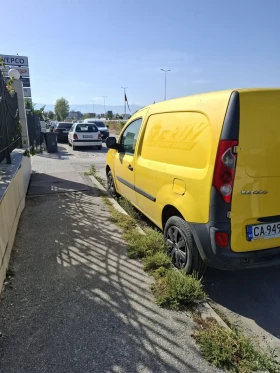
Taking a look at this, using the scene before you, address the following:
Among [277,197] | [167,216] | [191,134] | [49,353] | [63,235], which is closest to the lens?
[49,353]

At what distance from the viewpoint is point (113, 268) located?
3.29 m

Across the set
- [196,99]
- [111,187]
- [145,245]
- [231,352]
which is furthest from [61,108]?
[231,352]


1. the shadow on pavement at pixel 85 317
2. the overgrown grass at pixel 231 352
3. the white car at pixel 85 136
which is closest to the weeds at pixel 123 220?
the shadow on pavement at pixel 85 317

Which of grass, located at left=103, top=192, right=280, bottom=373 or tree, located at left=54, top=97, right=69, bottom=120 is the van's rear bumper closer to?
grass, located at left=103, top=192, right=280, bottom=373

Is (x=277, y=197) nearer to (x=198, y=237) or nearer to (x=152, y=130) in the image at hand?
(x=198, y=237)

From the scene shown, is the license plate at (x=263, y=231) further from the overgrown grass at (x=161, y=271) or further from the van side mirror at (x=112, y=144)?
the van side mirror at (x=112, y=144)

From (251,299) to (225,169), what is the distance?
1.45m

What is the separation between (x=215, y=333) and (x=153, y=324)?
511 mm

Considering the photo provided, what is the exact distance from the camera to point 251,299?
115 inches

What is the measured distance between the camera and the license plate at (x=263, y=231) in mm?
2605

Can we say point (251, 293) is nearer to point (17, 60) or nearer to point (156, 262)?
point (156, 262)

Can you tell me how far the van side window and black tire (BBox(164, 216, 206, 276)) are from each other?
177 centimetres

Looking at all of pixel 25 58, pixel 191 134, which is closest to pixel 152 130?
pixel 191 134

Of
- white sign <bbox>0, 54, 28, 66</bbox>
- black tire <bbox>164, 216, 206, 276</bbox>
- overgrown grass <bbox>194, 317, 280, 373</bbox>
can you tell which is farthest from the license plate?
white sign <bbox>0, 54, 28, 66</bbox>
